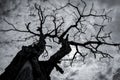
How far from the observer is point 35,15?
13914 millimetres

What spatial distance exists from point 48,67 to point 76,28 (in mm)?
5208

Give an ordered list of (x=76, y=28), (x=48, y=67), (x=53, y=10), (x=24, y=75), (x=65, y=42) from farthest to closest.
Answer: (x=53, y=10), (x=76, y=28), (x=65, y=42), (x=48, y=67), (x=24, y=75)

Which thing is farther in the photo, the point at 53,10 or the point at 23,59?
the point at 53,10

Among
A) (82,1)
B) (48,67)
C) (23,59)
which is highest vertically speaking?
(82,1)

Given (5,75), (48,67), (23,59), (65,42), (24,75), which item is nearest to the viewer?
(24,75)

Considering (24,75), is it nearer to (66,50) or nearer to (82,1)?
(66,50)

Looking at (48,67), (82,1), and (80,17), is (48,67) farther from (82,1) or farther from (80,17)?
(82,1)

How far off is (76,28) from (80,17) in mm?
932

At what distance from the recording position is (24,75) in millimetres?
6449

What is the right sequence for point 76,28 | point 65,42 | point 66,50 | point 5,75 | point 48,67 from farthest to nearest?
1. point 76,28
2. point 65,42
3. point 66,50
4. point 48,67
5. point 5,75

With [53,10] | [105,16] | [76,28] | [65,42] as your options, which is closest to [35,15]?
[53,10]

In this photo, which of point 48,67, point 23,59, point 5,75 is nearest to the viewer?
point 5,75

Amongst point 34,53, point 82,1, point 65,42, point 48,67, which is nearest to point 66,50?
point 65,42

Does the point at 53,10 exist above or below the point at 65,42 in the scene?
above
